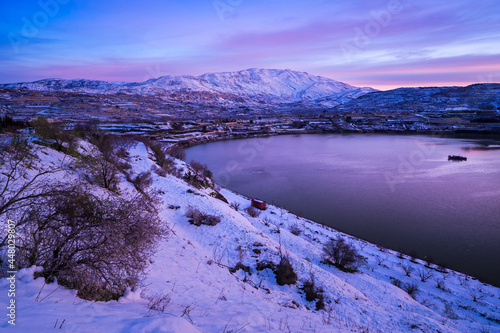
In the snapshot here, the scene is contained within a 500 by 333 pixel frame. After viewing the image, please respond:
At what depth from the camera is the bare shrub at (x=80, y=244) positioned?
3863 millimetres

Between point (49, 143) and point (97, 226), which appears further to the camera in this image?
point (49, 143)

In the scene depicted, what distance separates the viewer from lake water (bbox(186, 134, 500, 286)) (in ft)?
49.9

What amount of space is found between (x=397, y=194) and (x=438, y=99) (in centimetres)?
13862

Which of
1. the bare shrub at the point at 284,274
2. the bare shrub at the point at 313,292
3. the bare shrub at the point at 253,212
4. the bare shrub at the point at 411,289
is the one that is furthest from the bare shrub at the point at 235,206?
the bare shrub at the point at 411,289

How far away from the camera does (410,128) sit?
74438mm

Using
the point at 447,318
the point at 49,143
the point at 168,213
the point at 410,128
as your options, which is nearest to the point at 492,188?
the point at 447,318

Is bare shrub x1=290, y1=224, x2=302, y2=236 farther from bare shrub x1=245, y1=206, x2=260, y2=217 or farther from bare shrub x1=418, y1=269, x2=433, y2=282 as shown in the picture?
bare shrub x1=418, y1=269, x2=433, y2=282

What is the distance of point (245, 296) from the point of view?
20.8ft

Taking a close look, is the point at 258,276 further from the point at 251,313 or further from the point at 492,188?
the point at 492,188

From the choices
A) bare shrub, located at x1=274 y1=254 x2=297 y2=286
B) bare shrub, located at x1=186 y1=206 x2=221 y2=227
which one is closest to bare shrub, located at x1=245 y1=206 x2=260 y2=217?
bare shrub, located at x1=186 y1=206 x2=221 y2=227

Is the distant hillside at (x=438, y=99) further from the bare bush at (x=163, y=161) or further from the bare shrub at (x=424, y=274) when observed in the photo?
the bare shrub at (x=424, y=274)

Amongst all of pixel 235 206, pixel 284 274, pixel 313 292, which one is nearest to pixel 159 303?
pixel 284 274

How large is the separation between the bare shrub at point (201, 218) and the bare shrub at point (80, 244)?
715 cm

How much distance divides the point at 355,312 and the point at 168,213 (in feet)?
29.0
